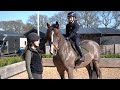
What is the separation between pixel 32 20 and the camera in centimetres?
2506

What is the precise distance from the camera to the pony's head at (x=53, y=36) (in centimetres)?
463

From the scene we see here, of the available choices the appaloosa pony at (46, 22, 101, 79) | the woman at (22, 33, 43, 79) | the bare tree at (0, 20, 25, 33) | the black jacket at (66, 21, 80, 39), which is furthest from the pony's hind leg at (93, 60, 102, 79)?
the bare tree at (0, 20, 25, 33)

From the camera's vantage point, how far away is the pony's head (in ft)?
15.2

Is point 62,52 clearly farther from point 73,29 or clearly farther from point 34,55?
point 34,55

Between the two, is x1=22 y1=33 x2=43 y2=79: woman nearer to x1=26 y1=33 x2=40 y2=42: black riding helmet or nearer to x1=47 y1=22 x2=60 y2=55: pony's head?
x1=26 y1=33 x2=40 y2=42: black riding helmet

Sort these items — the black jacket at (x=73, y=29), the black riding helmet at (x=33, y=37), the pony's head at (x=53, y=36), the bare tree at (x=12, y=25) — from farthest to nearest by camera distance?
the bare tree at (x=12, y=25) < the black jacket at (x=73, y=29) < the pony's head at (x=53, y=36) < the black riding helmet at (x=33, y=37)

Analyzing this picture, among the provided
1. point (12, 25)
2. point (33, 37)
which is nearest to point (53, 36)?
point (33, 37)

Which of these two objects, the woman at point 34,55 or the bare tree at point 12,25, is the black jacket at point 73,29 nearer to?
the woman at point 34,55

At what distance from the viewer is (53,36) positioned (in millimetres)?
4711

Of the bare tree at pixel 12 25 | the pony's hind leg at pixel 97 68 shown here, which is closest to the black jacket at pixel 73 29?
the pony's hind leg at pixel 97 68
